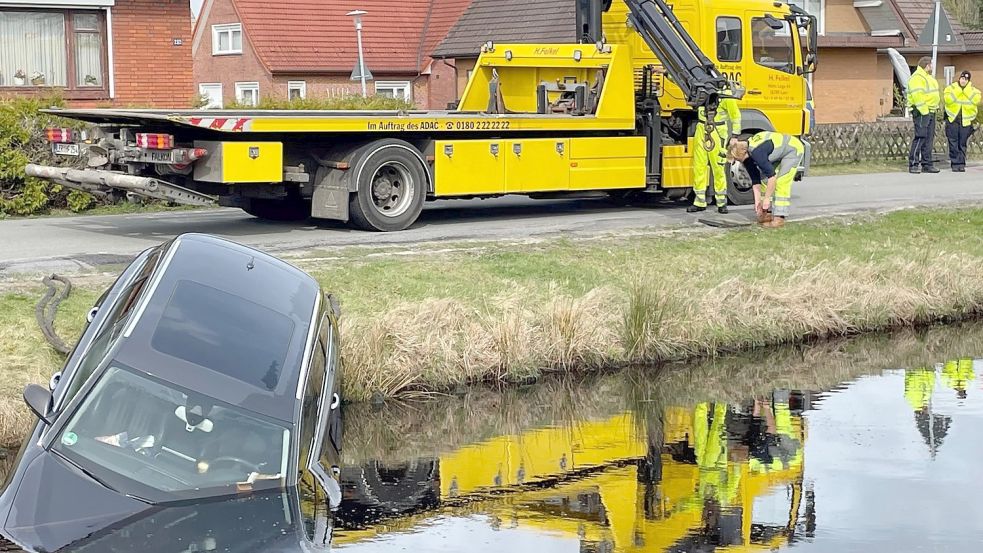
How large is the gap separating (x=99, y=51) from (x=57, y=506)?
58.5 feet

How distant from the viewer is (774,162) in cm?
1581

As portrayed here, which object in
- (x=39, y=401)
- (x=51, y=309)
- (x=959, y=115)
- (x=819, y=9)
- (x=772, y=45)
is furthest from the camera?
(x=819, y=9)

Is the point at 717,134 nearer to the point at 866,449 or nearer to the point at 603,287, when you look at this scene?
the point at 603,287

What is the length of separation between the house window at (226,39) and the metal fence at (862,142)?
1951 cm

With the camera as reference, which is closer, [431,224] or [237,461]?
[237,461]

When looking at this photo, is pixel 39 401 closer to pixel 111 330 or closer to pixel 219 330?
pixel 111 330

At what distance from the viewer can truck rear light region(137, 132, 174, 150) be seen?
1360 centimetres

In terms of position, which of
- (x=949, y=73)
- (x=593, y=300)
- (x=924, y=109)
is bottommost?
(x=593, y=300)

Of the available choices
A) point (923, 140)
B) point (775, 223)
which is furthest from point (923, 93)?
point (775, 223)

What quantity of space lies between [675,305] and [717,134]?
626 cm

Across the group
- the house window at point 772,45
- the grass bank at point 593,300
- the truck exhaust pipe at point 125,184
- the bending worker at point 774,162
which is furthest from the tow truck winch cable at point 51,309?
the house window at point 772,45

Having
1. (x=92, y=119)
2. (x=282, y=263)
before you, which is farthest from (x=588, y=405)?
(x=92, y=119)

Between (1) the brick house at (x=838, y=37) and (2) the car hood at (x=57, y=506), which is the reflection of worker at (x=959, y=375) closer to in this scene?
(2) the car hood at (x=57, y=506)

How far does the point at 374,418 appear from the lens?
9.32 metres
